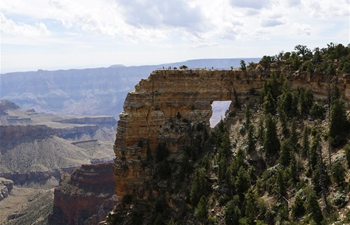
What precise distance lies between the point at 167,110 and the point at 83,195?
296 feet

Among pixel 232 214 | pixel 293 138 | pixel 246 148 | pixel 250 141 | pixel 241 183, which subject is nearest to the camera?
pixel 232 214

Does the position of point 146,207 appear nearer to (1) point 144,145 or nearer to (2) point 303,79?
(1) point 144,145

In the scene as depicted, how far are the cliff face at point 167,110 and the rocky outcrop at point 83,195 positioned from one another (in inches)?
3209

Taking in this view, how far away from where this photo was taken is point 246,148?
182 feet

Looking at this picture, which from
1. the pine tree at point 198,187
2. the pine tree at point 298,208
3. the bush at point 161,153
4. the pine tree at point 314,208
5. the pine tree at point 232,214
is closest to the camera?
the pine tree at point 314,208

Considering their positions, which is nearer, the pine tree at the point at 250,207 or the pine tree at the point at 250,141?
the pine tree at the point at 250,207

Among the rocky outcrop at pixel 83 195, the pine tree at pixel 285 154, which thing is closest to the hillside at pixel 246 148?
the pine tree at pixel 285 154

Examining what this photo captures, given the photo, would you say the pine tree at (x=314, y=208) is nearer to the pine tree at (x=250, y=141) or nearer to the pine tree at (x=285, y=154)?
the pine tree at (x=285, y=154)

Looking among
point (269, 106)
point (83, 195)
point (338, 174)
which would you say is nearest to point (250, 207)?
point (338, 174)

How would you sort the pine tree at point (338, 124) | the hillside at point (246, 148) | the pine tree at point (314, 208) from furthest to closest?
the pine tree at point (338, 124) → the hillside at point (246, 148) → the pine tree at point (314, 208)

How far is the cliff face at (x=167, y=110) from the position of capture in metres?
65.2

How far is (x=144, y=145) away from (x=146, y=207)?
960cm

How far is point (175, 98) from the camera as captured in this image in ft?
220

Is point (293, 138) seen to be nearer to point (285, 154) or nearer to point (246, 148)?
point (285, 154)
